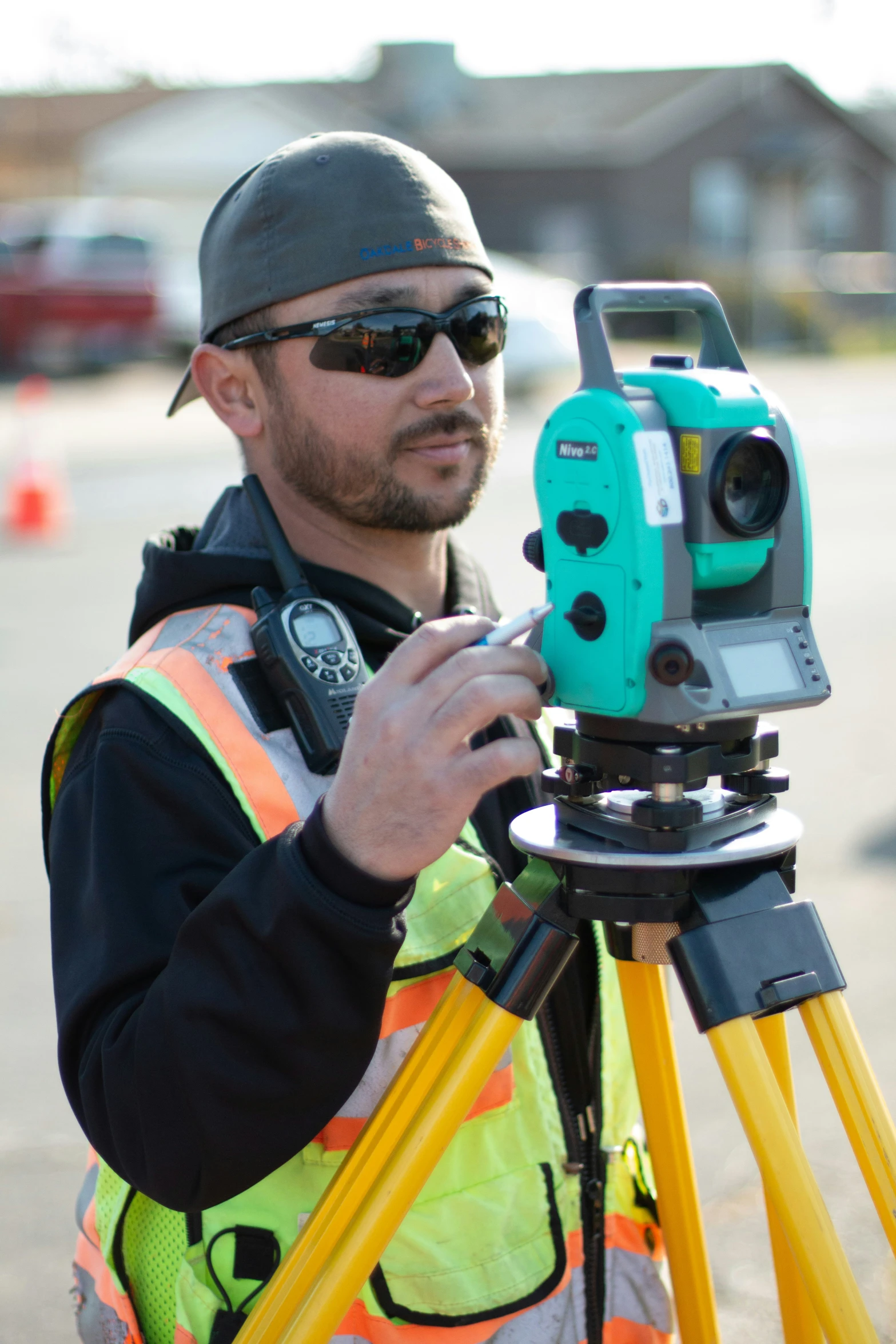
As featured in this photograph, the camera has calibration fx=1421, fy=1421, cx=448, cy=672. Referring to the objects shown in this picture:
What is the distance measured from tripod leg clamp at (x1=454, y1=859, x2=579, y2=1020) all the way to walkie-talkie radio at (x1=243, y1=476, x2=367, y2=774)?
290 millimetres

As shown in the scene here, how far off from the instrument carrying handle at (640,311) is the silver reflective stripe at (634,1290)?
1.08 meters

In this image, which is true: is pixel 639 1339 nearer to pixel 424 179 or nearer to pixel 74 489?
pixel 424 179

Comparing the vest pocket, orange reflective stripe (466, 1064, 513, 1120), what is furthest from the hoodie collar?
the vest pocket

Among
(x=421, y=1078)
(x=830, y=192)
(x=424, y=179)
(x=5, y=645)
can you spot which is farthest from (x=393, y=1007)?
(x=830, y=192)

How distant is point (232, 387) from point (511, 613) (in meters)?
4.74

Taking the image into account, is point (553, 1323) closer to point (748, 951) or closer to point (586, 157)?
point (748, 951)

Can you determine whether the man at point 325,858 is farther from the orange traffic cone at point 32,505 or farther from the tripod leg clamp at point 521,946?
the orange traffic cone at point 32,505

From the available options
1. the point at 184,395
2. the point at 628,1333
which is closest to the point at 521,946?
the point at 628,1333

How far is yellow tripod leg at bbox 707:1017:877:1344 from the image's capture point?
127 centimetres

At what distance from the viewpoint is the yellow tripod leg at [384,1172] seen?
1.33 m

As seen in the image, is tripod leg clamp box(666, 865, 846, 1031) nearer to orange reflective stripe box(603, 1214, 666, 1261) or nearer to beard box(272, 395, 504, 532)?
orange reflective stripe box(603, 1214, 666, 1261)

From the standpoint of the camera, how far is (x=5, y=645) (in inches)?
282

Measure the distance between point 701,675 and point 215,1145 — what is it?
Result: 0.66 metres

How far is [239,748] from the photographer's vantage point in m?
1.59
